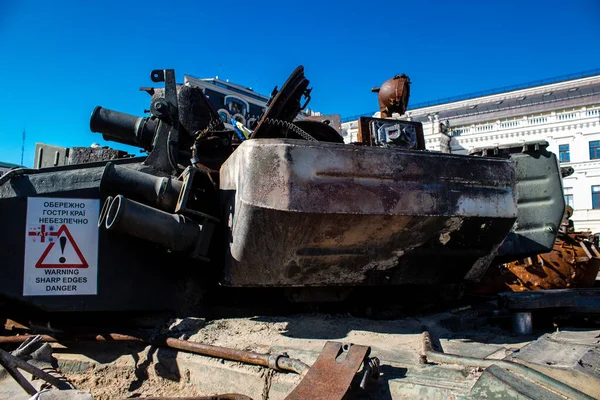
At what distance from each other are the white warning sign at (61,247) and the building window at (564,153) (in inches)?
1182

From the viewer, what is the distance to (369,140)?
398 cm

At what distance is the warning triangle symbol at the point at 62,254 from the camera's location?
3330 mm

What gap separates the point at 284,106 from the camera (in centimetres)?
382

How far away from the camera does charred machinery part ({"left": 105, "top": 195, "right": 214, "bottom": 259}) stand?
3.06m

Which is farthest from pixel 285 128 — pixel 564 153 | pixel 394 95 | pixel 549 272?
pixel 564 153

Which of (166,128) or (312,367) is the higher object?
(166,128)

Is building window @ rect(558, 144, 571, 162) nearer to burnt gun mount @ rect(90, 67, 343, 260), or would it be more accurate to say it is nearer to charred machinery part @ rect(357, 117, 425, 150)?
charred machinery part @ rect(357, 117, 425, 150)

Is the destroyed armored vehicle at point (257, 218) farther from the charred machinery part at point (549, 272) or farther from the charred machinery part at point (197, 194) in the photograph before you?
the charred machinery part at point (549, 272)

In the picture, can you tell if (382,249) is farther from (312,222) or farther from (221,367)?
(221,367)

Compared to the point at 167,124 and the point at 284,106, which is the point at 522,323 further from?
the point at 167,124

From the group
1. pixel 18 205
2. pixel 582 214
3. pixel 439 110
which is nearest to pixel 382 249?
pixel 18 205

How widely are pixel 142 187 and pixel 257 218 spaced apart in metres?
0.96

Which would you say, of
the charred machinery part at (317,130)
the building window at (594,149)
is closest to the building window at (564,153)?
the building window at (594,149)

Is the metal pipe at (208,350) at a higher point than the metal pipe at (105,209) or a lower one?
lower
